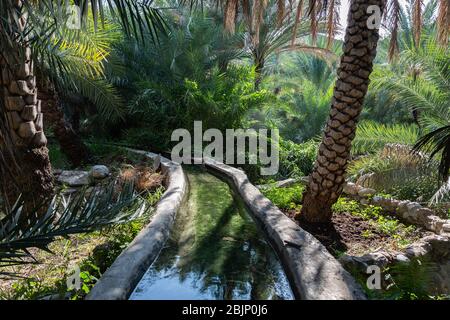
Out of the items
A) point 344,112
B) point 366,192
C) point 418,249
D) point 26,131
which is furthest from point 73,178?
point 418,249

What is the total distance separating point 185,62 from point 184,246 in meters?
9.32

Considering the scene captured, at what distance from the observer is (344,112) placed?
15.8 ft

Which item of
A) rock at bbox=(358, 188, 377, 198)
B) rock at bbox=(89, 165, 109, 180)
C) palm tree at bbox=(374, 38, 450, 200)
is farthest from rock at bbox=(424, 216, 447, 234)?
rock at bbox=(89, 165, 109, 180)

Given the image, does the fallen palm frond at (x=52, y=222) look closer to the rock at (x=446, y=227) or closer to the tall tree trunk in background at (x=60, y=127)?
the rock at (x=446, y=227)

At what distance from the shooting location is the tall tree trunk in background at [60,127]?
7.68 meters

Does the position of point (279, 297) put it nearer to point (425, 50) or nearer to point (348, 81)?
point (348, 81)

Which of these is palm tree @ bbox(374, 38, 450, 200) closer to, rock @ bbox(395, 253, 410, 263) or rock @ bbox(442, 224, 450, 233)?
rock @ bbox(442, 224, 450, 233)

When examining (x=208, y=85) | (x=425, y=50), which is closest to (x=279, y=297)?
(x=425, y=50)

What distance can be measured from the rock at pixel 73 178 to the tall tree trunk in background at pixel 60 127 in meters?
1.27

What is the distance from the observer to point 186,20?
13820 millimetres

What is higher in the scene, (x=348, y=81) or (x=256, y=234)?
(x=348, y=81)

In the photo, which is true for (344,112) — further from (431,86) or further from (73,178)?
(73,178)

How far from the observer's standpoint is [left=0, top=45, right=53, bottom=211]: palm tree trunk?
13.3 feet

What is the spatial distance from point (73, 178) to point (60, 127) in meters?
1.82
